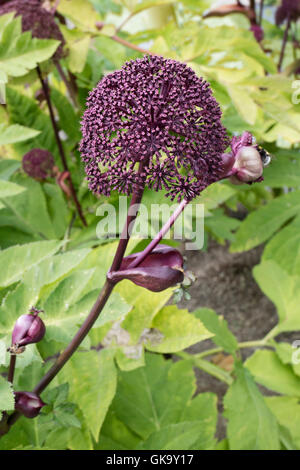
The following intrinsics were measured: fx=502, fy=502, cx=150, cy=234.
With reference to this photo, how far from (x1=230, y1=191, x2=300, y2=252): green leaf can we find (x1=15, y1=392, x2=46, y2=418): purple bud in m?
0.58

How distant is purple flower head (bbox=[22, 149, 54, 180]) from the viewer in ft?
2.71

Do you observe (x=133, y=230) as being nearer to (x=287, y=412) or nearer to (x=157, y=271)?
(x=157, y=271)

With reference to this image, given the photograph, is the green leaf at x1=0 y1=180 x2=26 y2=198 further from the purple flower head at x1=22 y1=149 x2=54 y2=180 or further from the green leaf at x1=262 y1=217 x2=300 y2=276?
the green leaf at x1=262 y1=217 x2=300 y2=276

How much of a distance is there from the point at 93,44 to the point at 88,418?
2.22 feet

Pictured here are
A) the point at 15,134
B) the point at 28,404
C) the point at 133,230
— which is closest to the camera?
the point at 28,404

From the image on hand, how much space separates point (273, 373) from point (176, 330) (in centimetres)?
30

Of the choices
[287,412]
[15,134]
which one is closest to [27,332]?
[15,134]

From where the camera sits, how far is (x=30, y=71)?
0.76 meters

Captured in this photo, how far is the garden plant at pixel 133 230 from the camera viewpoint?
31cm

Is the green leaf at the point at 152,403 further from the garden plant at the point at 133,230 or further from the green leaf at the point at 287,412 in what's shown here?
the green leaf at the point at 287,412

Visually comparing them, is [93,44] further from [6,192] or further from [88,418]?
[88,418]

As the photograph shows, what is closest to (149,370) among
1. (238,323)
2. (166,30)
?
(238,323)

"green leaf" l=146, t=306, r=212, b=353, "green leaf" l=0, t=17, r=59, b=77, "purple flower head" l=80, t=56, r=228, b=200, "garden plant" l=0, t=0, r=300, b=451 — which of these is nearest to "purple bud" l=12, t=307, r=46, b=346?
"garden plant" l=0, t=0, r=300, b=451

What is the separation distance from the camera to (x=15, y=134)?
669 mm
